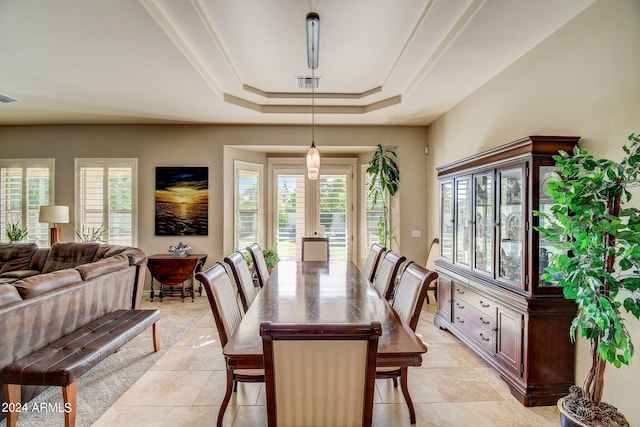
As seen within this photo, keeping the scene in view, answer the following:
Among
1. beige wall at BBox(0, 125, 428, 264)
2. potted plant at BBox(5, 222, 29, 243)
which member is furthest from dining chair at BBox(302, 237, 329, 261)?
potted plant at BBox(5, 222, 29, 243)

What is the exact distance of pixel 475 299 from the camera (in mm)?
2988

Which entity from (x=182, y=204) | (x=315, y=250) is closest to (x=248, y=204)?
(x=182, y=204)

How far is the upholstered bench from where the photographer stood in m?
1.95

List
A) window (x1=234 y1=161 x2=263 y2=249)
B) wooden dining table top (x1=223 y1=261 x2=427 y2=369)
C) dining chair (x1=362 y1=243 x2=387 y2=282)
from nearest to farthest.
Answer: wooden dining table top (x1=223 y1=261 x2=427 y2=369), dining chair (x1=362 y1=243 x2=387 y2=282), window (x1=234 y1=161 x2=263 y2=249)

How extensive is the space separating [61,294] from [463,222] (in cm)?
376

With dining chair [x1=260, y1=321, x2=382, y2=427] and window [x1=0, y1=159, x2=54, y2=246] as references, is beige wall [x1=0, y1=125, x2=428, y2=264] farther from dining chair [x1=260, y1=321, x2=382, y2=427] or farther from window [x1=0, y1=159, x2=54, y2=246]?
dining chair [x1=260, y1=321, x2=382, y2=427]

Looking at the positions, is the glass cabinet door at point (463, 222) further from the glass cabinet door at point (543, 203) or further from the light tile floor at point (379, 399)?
the light tile floor at point (379, 399)

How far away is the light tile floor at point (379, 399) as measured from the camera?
7.04 feet

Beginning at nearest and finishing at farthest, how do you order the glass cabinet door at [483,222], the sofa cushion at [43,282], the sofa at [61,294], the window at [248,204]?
the sofa at [61,294]
the sofa cushion at [43,282]
the glass cabinet door at [483,222]
the window at [248,204]

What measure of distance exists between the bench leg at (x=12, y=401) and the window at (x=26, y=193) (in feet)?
14.0

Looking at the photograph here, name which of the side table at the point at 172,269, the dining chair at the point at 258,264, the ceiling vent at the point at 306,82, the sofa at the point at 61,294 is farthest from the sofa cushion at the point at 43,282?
the ceiling vent at the point at 306,82

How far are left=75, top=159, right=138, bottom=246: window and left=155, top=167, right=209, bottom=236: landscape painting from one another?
17.1 inches

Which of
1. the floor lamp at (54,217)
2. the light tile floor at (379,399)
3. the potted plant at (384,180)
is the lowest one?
the light tile floor at (379,399)

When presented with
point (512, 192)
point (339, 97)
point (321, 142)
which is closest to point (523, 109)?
point (512, 192)
